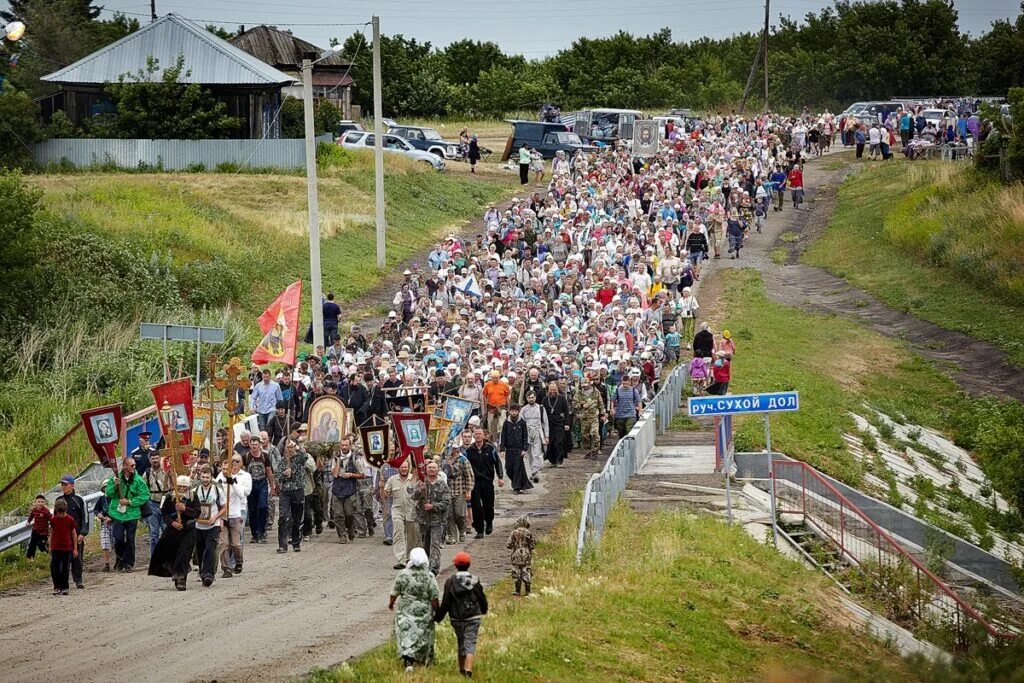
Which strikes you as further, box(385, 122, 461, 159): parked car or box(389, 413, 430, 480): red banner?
box(385, 122, 461, 159): parked car

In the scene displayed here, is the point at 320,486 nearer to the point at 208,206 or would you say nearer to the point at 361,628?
the point at 361,628

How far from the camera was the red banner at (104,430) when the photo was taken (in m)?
21.1

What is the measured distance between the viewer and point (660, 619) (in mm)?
17688

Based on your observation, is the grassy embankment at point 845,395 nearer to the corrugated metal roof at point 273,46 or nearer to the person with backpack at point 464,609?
the person with backpack at point 464,609

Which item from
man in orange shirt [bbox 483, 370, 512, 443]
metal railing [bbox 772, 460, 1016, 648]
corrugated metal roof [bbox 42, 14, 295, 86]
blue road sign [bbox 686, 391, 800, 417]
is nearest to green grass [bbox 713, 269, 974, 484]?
metal railing [bbox 772, 460, 1016, 648]

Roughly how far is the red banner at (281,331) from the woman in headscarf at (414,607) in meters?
12.2

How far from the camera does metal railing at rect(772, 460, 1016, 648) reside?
64.6 feet

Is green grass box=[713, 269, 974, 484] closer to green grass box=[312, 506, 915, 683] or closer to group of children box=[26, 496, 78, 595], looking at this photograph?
green grass box=[312, 506, 915, 683]

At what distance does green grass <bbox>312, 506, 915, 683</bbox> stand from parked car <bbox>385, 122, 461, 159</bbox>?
42.4 metres

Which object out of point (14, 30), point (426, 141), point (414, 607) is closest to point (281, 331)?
point (14, 30)

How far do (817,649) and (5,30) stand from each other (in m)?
13.7

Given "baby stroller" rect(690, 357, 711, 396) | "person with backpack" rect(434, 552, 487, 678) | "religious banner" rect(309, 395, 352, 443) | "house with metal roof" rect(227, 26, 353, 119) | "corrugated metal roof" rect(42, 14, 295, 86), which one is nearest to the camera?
"person with backpack" rect(434, 552, 487, 678)

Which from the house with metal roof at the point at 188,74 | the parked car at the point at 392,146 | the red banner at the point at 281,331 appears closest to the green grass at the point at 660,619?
the red banner at the point at 281,331

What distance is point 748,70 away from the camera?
4218 inches
